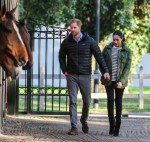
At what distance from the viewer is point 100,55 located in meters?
12.1

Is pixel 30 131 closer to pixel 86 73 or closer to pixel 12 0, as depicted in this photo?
pixel 86 73

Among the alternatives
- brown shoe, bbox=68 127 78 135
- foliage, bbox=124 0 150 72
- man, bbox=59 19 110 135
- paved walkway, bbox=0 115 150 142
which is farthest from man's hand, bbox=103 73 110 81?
foliage, bbox=124 0 150 72

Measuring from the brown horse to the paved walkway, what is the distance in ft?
13.7

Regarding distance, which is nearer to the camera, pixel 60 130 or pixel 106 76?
pixel 106 76

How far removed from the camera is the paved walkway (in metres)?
12.0

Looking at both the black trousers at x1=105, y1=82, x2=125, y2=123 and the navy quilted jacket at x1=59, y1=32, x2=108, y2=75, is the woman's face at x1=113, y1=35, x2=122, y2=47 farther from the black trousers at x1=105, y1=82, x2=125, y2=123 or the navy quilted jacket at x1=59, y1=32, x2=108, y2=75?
the black trousers at x1=105, y1=82, x2=125, y2=123

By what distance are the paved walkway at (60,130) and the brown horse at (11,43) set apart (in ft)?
13.7

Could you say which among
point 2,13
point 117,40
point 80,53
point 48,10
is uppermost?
point 48,10

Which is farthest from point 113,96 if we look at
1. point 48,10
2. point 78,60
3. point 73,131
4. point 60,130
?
point 48,10

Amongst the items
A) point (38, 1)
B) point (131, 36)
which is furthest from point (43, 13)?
point (131, 36)

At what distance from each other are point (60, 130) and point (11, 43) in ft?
20.1

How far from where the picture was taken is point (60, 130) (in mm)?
13438

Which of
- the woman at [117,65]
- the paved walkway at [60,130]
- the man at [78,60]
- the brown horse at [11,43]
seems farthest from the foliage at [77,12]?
the brown horse at [11,43]

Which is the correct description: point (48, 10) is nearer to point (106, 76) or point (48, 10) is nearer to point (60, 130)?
point (60, 130)
